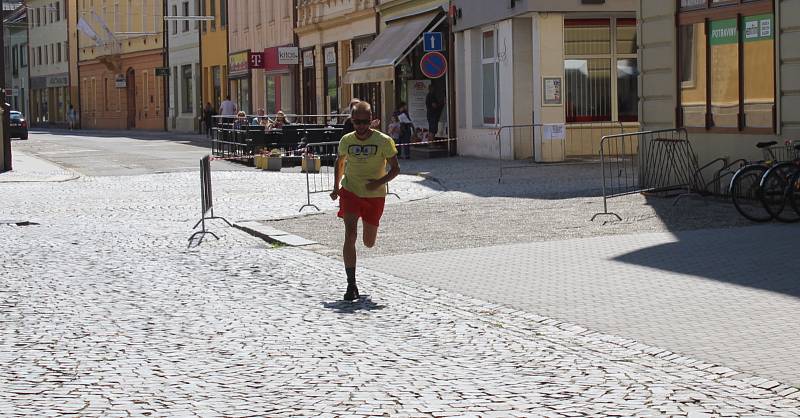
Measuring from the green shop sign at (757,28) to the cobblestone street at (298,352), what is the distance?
7532 mm

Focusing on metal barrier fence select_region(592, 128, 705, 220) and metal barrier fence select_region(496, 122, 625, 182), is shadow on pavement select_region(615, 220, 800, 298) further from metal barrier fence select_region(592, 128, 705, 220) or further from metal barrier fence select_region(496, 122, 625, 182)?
metal barrier fence select_region(496, 122, 625, 182)

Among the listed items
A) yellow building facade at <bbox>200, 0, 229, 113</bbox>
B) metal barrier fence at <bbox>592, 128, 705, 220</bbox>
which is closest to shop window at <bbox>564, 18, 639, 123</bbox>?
metal barrier fence at <bbox>592, 128, 705, 220</bbox>

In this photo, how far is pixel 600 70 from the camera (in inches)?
1265

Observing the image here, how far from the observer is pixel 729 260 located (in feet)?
42.5

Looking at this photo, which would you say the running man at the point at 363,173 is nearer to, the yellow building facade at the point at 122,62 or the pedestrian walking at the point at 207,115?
the pedestrian walking at the point at 207,115

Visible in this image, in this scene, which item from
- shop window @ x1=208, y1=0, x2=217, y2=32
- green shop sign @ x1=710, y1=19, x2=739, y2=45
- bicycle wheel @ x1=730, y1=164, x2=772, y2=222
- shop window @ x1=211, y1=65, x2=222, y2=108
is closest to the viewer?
bicycle wheel @ x1=730, y1=164, x2=772, y2=222

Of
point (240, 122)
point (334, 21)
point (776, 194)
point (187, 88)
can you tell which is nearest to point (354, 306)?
point (776, 194)

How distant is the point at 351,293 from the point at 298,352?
2.62 metres

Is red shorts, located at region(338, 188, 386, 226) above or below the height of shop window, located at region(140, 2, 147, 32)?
below

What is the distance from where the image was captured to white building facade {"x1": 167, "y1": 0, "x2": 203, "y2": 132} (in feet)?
233

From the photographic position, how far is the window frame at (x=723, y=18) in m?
18.7

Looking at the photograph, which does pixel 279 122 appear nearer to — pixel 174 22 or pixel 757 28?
pixel 757 28

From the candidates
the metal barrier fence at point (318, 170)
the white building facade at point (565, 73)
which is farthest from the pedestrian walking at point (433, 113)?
the white building facade at point (565, 73)

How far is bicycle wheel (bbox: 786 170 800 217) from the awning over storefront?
22599 mm
